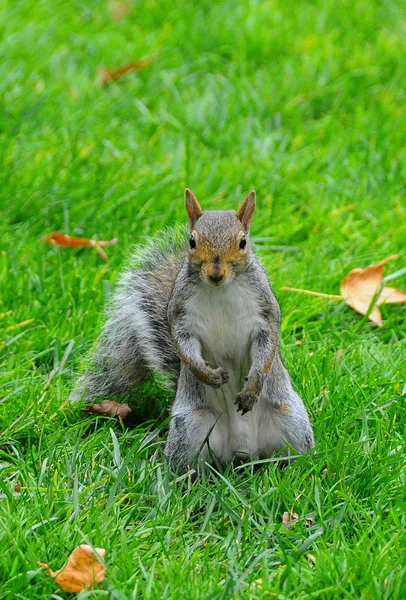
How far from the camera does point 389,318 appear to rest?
2727mm

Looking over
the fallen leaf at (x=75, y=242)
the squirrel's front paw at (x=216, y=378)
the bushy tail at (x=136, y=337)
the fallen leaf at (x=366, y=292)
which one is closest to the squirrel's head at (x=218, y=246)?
the squirrel's front paw at (x=216, y=378)

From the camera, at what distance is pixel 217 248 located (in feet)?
6.32

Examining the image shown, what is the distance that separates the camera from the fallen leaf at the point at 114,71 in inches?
156

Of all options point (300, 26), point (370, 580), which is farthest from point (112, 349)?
point (300, 26)

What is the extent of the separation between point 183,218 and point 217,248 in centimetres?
121

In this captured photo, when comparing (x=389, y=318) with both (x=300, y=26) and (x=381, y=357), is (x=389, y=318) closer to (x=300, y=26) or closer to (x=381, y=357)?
(x=381, y=357)

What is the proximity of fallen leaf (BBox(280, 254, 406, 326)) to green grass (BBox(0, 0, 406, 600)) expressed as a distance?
3 cm

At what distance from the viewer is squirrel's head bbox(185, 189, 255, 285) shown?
6.27 feet

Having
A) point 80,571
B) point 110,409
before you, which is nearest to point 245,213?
point 110,409

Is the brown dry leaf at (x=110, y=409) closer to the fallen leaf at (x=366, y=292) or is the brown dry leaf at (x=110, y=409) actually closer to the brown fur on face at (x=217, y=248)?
the brown fur on face at (x=217, y=248)

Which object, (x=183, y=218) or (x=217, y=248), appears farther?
(x=183, y=218)

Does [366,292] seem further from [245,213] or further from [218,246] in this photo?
[218,246]

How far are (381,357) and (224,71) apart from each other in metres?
1.95

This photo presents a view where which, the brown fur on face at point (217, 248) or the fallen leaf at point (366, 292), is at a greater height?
the brown fur on face at point (217, 248)
